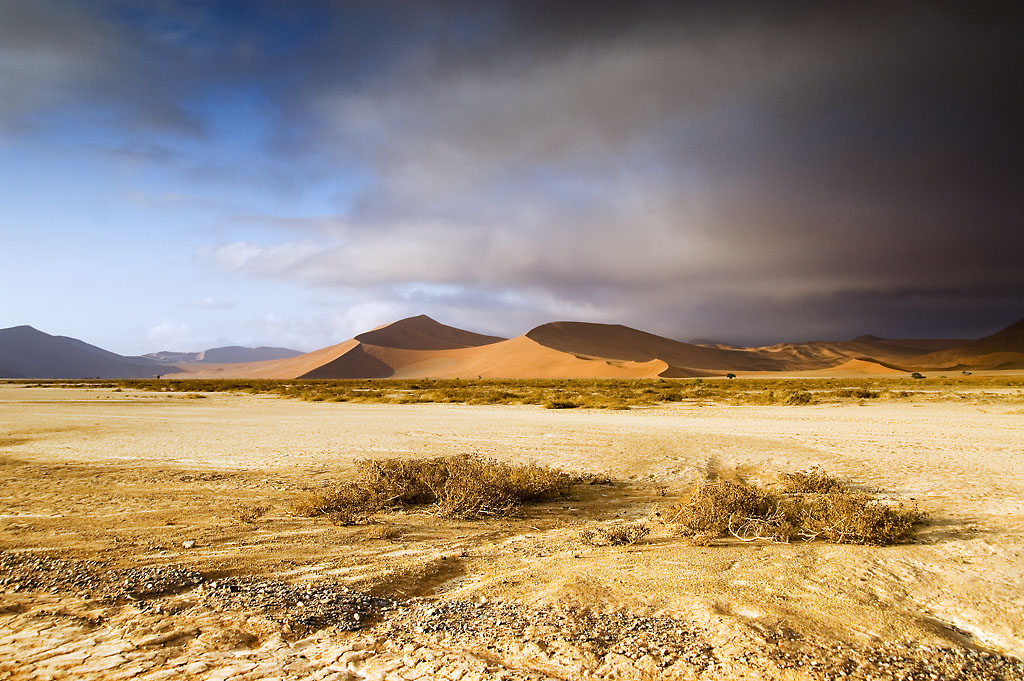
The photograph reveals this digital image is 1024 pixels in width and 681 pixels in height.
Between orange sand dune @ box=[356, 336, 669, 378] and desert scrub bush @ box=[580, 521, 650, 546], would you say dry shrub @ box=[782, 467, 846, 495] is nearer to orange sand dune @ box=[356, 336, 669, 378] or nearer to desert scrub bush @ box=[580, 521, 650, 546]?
desert scrub bush @ box=[580, 521, 650, 546]

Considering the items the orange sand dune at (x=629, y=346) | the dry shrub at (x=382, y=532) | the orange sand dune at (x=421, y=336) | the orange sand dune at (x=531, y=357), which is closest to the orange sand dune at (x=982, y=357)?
the orange sand dune at (x=531, y=357)

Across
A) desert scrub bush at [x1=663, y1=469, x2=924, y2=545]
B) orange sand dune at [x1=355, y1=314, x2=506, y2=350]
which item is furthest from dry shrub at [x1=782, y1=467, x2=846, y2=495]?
orange sand dune at [x1=355, y1=314, x2=506, y2=350]

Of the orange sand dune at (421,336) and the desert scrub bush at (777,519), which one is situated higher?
the orange sand dune at (421,336)

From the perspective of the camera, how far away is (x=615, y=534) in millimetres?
5910

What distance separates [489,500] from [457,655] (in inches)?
147

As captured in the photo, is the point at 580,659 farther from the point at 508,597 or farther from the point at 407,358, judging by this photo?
the point at 407,358

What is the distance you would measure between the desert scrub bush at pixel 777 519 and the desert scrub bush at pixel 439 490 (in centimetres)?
201

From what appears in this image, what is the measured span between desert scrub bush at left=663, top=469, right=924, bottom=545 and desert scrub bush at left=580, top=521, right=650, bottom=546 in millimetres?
366

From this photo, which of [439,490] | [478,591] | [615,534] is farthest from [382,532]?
[615,534]

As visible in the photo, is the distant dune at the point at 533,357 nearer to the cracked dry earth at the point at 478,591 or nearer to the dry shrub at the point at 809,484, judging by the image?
the dry shrub at the point at 809,484

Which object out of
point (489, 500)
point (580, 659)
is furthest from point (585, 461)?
point (580, 659)

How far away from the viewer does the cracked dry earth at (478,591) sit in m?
3.33

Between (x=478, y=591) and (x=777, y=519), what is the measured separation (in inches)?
132

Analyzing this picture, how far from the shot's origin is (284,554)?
542 cm
